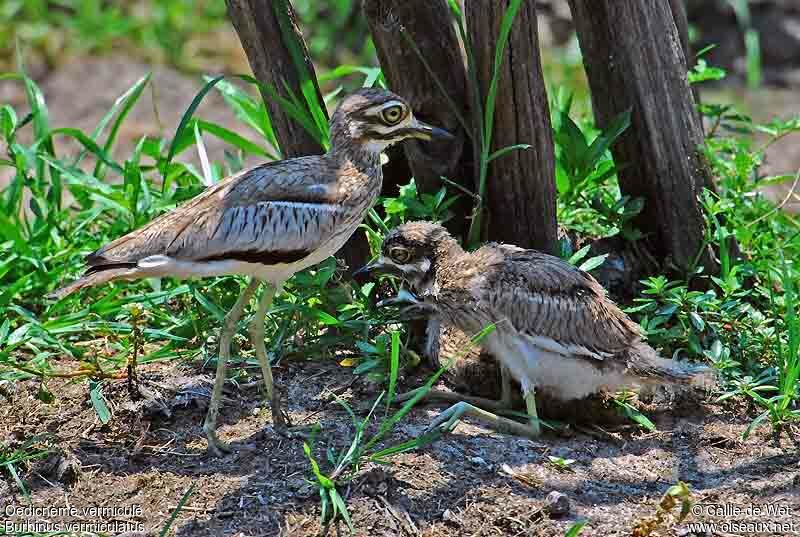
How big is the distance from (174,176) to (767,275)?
2.83m

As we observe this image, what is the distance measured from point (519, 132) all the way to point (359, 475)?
158 centimetres

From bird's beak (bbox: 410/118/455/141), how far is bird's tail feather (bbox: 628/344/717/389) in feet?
3.79

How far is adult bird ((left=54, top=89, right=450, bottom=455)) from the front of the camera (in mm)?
3896

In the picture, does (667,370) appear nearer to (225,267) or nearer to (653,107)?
(653,107)

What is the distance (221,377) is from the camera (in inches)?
159

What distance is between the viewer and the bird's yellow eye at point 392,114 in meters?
4.32

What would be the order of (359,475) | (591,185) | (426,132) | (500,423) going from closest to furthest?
(359,475)
(500,423)
(426,132)
(591,185)

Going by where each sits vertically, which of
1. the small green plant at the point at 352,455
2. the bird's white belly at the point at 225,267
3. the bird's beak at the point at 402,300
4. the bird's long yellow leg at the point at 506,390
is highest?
the bird's white belly at the point at 225,267

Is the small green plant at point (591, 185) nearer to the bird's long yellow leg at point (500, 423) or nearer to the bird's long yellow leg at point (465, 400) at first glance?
the bird's long yellow leg at point (465, 400)

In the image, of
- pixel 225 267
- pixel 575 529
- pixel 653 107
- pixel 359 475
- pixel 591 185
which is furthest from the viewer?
pixel 591 185

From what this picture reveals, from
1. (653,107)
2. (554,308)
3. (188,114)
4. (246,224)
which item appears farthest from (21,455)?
(653,107)

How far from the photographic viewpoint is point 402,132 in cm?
439

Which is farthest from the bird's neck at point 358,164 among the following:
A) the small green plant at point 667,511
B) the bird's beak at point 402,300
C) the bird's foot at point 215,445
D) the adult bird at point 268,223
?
the small green plant at point 667,511

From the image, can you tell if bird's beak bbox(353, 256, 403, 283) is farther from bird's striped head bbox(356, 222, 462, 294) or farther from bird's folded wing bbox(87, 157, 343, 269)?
bird's folded wing bbox(87, 157, 343, 269)
